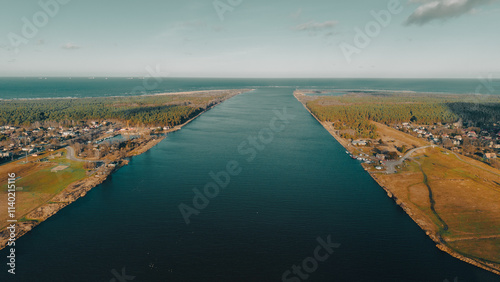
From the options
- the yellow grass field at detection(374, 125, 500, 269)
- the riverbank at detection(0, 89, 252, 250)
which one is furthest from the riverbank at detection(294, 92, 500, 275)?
the riverbank at detection(0, 89, 252, 250)

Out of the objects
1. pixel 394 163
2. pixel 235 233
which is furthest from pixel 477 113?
pixel 235 233

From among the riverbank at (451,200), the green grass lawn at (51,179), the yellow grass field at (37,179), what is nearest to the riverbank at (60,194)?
the yellow grass field at (37,179)

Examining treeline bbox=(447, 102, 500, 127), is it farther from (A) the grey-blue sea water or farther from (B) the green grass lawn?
(B) the green grass lawn

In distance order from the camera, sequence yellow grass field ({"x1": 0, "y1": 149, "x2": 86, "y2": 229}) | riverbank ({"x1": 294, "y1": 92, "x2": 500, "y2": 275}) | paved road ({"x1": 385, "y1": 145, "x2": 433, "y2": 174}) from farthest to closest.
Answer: paved road ({"x1": 385, "y1": 145, "x2": 433, "y2": 174})
yellow grass field ({"x1": 0, "y1": 149, "x2": 86, "y2": 229})
riverbank ({"x1": 294, "y1": 92, "x2": 500, "y2": 275})

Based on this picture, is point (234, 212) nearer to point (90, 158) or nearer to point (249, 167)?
point (249, 167)

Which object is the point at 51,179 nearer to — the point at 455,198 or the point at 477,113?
Answer: the point at 455,198

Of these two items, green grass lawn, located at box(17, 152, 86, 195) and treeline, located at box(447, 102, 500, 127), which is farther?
treeline, located at box(447, 102, 500, 127)
